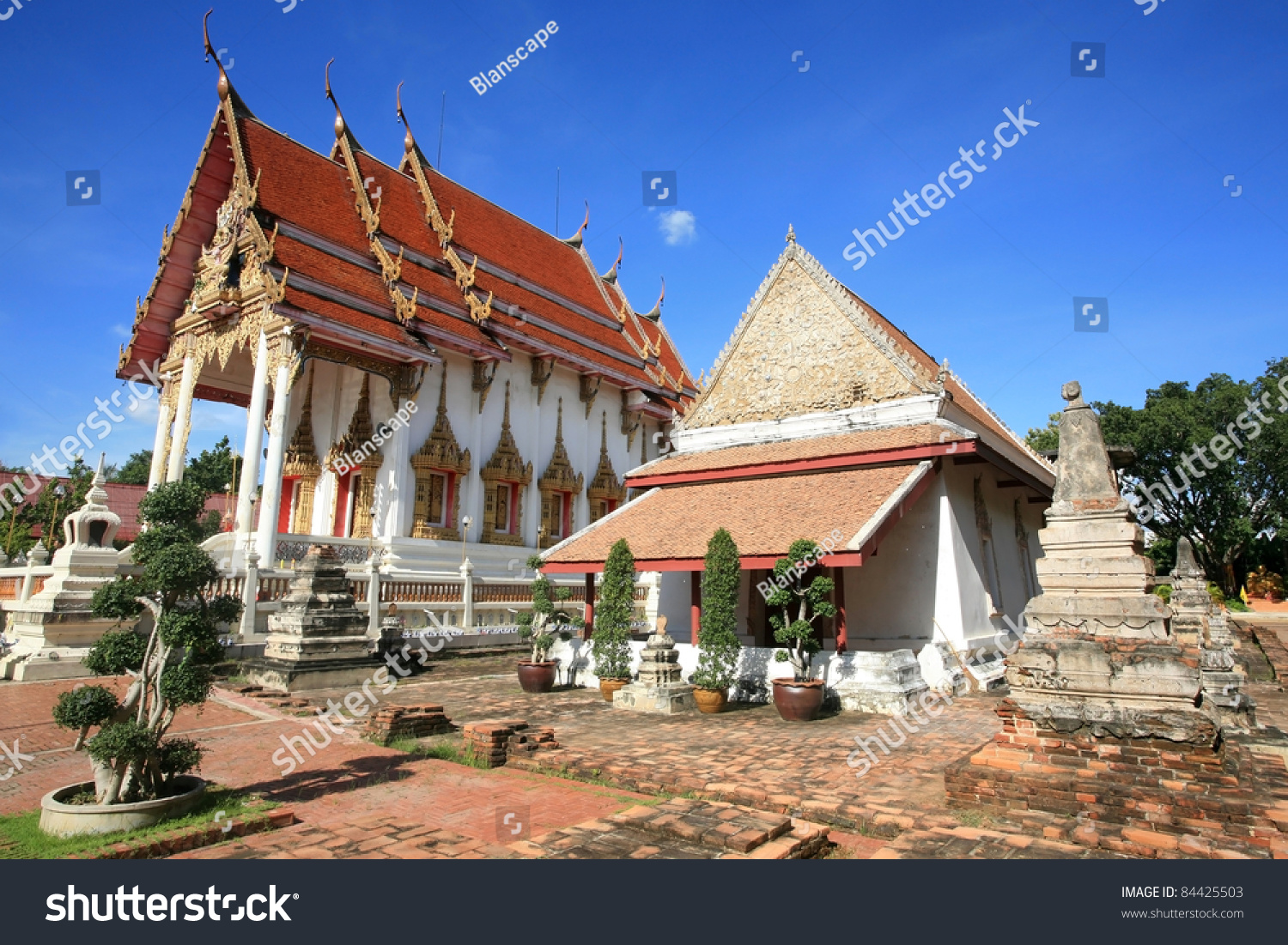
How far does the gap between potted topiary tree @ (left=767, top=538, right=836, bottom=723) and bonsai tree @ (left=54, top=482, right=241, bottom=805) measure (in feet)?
18.2

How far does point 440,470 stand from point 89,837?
1461cm

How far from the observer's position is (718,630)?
900cm

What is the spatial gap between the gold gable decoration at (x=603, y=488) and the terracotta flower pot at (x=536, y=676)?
38.6 ft

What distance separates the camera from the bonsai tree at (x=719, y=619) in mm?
8898

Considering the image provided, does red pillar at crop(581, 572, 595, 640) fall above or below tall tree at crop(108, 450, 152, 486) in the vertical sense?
Answer: below

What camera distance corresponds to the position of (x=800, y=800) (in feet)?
15.9

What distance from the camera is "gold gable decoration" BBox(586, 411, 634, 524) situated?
22.4 m

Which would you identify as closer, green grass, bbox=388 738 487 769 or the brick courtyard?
the brick courtyard

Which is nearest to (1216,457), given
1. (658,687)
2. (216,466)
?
(658,687)

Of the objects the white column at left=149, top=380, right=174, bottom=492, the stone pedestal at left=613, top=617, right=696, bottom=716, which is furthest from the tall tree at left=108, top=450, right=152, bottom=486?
the stone pedestal at left=613, top=617, right=696, bottom=716

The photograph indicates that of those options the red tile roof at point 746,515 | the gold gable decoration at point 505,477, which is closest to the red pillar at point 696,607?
the red tile roof at point 746,515

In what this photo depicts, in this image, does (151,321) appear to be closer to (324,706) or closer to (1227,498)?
(324,706)

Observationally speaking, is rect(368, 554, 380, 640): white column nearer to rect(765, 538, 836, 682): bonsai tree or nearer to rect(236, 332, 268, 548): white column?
rect(236, 332, 268, 548): white column

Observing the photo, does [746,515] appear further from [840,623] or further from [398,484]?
[398,484]
